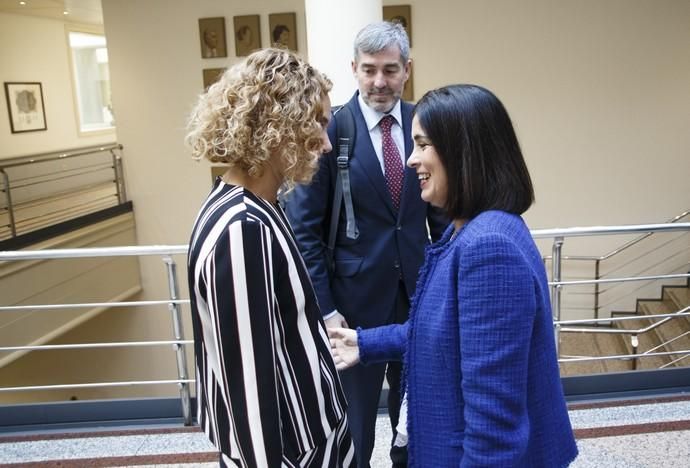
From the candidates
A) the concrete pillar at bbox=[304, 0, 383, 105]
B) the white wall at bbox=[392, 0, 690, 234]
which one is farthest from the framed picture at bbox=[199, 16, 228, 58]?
the concrete pillar at bbox=[304, 0, 383, 105]

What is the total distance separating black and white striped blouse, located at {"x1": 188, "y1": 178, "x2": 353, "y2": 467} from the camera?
106 cm

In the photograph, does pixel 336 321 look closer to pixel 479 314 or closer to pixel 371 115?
pixel 371 115

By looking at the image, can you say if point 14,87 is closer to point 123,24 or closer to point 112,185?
point 112,185

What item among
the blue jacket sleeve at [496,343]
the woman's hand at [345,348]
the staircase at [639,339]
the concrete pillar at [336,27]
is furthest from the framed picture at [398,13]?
the blue jacket sleeve at [496,343]

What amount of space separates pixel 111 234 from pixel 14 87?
3.54 m

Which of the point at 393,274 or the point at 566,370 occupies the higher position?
the point at 393,274

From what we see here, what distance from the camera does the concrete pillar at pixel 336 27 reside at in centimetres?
376

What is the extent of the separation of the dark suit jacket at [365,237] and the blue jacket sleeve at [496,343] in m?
0.99

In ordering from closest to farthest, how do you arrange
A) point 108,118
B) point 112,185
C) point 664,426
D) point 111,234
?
point 664,426 → point 111,234 → point 112,185 → point 108,118

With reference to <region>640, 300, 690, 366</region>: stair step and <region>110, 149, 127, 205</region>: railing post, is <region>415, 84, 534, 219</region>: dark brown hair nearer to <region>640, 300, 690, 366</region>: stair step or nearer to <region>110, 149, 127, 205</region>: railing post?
<region>640, 300, 690, 366</region>: stair step

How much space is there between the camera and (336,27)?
12.4 feet

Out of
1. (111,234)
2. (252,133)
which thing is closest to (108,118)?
(111,234)

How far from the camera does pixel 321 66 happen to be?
391 cm

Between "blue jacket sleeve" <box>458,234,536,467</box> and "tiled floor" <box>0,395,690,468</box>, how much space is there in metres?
1.65
